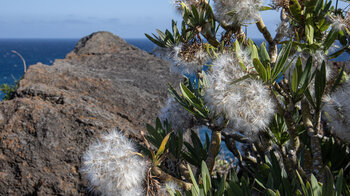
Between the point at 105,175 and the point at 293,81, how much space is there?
0.86m

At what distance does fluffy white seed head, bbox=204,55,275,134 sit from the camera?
1.27 metres

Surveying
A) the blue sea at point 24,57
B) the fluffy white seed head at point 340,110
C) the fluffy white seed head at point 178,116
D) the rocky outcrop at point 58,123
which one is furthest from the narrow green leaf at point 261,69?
the rocky outcrop at point 58,123

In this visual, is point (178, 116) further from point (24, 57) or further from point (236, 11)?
point (24, 57)

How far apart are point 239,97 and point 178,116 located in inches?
27.9

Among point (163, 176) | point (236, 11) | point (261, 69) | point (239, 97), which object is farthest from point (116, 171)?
point (236, 11)

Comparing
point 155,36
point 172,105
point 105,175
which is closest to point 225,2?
point 155,36

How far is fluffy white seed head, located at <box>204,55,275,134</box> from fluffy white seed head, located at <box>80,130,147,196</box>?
393mm

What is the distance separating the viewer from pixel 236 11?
1.63 metres

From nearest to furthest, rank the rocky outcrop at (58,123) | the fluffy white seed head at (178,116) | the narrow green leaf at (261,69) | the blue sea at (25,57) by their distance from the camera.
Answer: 1. the narrow green leaf at (261,69)
2. the fluffy white seed head at (178,116)
3. the rocky outcrop at (58,123)
4. the blue sea at (25,57)

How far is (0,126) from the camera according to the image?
294 cm

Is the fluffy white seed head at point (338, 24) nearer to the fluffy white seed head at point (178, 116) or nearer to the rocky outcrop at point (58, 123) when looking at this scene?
the fluffy white seed head at point (178, 116)

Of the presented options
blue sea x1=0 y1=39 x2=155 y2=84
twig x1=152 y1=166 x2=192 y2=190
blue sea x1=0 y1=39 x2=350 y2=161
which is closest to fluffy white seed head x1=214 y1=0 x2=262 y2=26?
blue sea x1=0 y1=39 x2=350 y2=161

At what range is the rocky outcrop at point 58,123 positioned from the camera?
2.76 meters

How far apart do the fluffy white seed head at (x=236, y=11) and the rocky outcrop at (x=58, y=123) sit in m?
1.53
